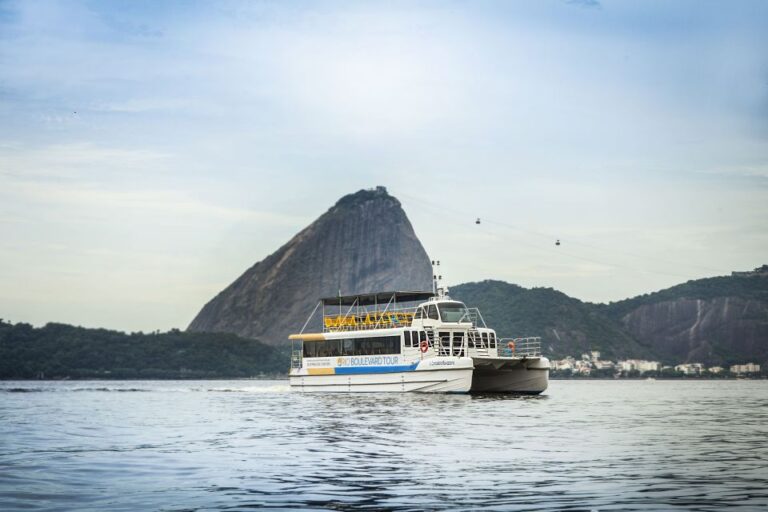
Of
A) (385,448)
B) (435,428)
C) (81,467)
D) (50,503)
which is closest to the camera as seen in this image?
(50,503)

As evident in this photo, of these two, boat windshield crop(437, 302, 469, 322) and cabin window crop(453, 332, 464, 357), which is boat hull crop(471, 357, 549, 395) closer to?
cabin window crop(453, 332, 464, 357)

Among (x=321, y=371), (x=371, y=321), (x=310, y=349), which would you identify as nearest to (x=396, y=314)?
(x=371, y=321)

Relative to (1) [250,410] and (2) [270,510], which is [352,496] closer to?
(2) [270,510]

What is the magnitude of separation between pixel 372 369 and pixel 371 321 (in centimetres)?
486

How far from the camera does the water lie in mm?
16453

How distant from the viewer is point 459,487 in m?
17.8

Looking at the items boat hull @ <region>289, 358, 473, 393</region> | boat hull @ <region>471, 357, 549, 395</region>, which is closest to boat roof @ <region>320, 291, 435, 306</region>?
boat hull @ <region>289, 358, 473, 393</region>

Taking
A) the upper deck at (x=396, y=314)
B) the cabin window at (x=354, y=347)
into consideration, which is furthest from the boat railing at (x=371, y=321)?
the cabin window at (x=354, y=347)

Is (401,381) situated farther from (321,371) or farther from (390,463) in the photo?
(390,463)

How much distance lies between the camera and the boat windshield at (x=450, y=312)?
2408 inches

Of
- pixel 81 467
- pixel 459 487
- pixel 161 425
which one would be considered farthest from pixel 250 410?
pixel 459 487

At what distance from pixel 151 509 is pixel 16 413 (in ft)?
110

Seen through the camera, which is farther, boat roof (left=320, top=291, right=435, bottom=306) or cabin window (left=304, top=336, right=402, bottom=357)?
boat roof (left=320, top=291, right=435, bottom=306)

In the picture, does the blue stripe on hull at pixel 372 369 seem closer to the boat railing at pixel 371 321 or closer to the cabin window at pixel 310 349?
the cabin window at pixel 310 349
